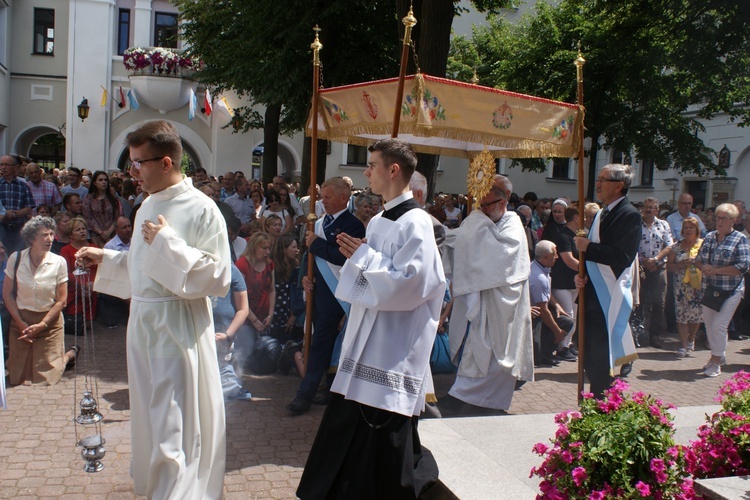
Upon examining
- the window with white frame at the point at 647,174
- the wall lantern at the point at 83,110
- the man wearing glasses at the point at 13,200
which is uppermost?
the wall lantern at the point at 83,110

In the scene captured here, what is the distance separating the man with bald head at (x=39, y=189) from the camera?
1094 centimetres

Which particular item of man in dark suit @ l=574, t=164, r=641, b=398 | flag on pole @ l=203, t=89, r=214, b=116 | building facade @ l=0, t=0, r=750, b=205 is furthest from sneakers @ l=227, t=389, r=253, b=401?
building facade @ l=0, t=0, r=750, b=205

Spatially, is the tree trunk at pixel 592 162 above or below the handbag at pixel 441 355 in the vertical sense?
above

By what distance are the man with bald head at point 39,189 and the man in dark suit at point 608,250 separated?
8.05 meters

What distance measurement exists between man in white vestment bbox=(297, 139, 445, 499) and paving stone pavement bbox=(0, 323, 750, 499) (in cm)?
82

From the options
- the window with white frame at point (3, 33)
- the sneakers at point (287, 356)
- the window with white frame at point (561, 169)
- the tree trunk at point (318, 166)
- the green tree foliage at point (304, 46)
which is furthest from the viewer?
the window with white frame at point (561, 169)

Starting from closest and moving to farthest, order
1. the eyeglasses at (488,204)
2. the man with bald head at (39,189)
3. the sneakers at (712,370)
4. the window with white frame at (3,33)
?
the eyeglasses at (488,204) < the sneakers at (712,370) < the man with bald head at (39,189) < the window with white frame at (3,33)

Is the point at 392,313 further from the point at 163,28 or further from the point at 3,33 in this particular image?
the point at 3,33

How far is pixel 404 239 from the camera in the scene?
383cm

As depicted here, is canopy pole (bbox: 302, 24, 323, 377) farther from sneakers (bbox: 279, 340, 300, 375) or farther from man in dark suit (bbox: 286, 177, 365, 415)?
sneakers (bbox: 279, 340, 300, 375)

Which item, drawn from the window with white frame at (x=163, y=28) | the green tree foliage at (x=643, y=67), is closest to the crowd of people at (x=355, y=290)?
the green tree foliage at (x=643, y=67)

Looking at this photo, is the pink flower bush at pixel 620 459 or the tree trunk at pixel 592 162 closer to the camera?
the pink flower bush at pixel 620 459

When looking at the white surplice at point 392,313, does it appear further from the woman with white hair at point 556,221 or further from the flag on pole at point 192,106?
the flag on pole at point 192,106

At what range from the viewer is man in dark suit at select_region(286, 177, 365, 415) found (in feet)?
20.4
